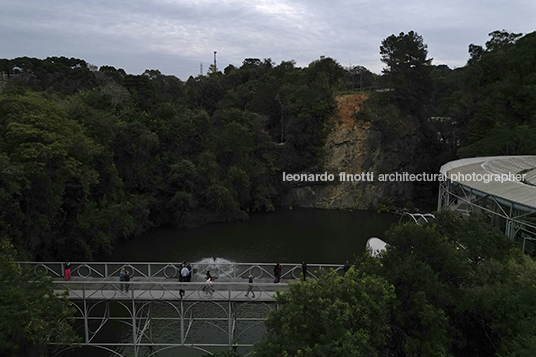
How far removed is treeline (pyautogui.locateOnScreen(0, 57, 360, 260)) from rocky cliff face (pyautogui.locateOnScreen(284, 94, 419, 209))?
218cm

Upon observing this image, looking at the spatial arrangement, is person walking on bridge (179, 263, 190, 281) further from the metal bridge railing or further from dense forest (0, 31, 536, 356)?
dense forest (0, 31, 536, 356)

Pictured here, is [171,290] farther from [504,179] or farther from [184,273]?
[504,179]

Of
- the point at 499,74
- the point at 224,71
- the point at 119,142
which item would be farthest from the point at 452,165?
the point at 224,71

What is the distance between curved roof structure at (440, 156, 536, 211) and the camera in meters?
16.5

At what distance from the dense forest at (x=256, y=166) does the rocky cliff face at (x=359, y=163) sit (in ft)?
3.52

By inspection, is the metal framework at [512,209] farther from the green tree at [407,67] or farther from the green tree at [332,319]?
the green tree at [407,67]

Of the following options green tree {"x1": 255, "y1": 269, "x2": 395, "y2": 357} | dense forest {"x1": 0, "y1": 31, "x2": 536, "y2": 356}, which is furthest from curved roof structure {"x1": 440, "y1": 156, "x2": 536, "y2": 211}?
green tree {"x1": 255, "y1": 269, "x2": 395, "y2": 357}

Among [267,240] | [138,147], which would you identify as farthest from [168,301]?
[138,147]

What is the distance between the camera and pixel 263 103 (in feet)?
179

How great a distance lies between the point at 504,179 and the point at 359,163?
102 feet

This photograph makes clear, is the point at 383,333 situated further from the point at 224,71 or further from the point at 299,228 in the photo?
the point at 224,71

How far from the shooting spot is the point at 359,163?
50.6 m

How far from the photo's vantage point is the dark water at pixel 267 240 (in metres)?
31.0

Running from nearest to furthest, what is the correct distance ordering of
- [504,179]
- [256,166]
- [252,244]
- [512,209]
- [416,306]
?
[416,306]
[512,209]
[504,179]
[252,244]
[256,166]
